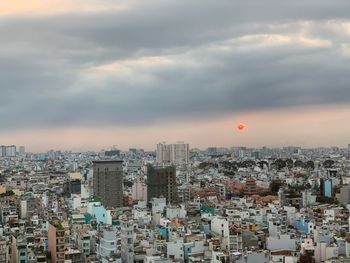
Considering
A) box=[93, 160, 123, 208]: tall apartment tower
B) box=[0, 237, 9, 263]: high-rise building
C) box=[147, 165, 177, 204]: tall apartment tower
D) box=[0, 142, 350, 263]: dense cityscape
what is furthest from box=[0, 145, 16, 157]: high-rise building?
box=[0, 237, 9, 263]: high-rise building

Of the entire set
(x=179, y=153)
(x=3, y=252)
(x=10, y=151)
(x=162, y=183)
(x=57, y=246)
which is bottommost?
(x=3, y=252)

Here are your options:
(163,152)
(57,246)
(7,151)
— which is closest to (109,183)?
(57,246)

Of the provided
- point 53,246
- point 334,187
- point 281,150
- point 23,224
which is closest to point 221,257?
point 53,246

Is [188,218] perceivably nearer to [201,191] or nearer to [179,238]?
[179,238]

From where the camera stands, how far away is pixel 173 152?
60250 mm

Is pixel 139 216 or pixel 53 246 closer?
pixel 53 246

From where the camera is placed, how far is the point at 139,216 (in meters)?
18.7

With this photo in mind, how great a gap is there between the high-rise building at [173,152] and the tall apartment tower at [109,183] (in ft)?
108

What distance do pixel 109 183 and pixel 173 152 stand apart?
35448 mm

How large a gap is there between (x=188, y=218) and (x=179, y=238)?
459 centimetres

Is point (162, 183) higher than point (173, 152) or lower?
lower

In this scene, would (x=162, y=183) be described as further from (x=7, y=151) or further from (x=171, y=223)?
(x=7, y=151)

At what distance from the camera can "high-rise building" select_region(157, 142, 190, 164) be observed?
59062mm

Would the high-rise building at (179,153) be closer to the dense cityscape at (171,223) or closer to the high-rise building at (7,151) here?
the dense cityscape at (171,223)
